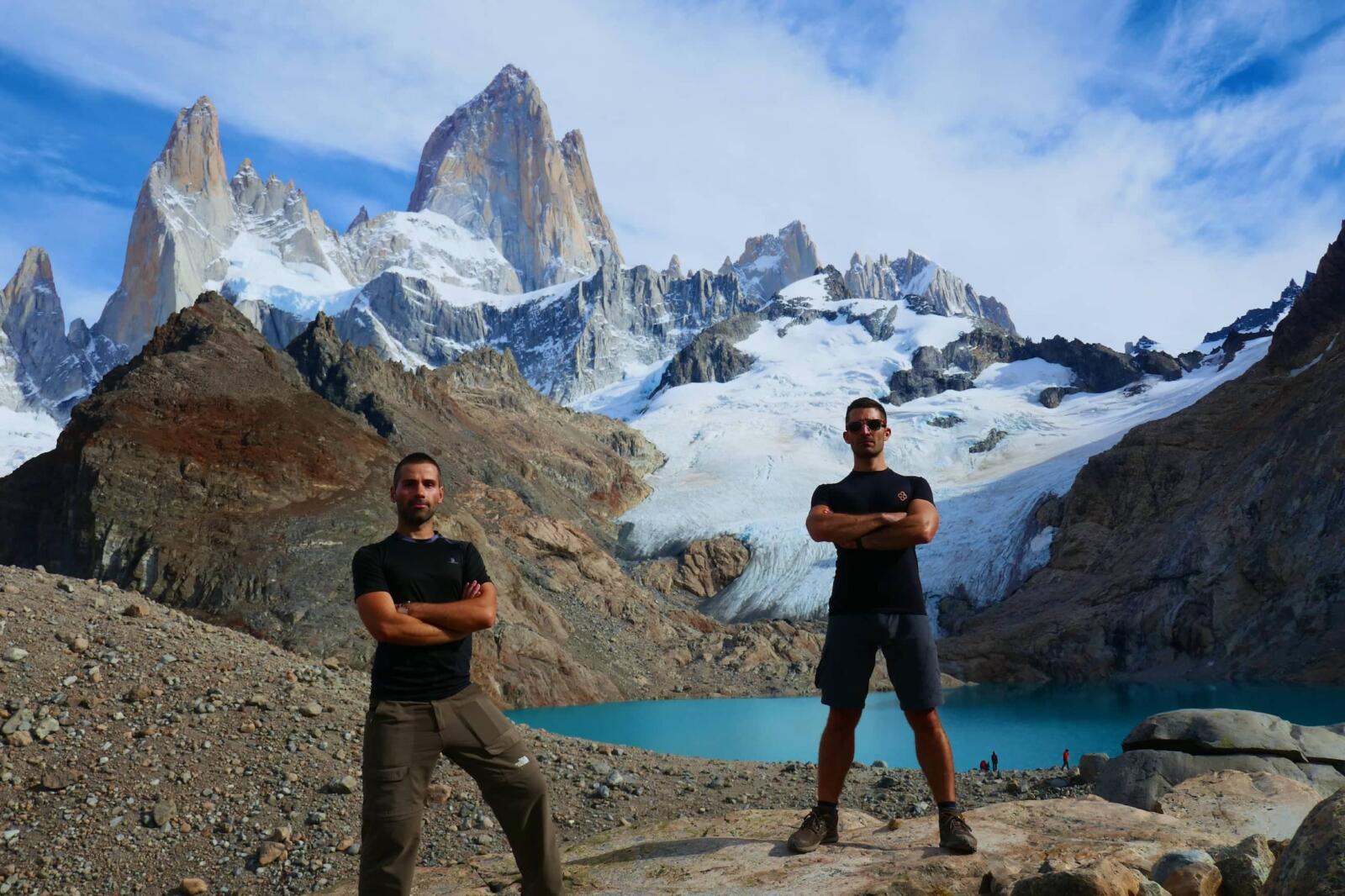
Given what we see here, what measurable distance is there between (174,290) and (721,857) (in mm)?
201370

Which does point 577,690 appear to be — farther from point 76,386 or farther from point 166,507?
point 76,386

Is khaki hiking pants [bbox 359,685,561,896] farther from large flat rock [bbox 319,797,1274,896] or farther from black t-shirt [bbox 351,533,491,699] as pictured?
large flat rock [bbox 319,797,1274,896]

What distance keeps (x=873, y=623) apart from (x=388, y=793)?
276 cm

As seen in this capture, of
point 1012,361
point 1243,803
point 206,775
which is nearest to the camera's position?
point 1243,803

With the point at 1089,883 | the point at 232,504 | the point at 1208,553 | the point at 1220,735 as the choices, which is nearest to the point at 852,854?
the point at 1089,883

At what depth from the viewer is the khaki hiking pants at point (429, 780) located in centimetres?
488

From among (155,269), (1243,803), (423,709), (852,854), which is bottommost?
(1243,803)

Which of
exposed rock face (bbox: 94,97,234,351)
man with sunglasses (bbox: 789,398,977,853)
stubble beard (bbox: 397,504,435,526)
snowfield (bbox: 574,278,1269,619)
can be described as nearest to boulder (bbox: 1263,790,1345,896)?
man with sunglasses (bbox: 789,398,977,853)

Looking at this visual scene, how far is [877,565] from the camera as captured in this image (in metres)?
5.66

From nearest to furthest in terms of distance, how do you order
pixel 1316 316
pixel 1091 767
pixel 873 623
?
pixel 873 623 → pixel 1091 767 → pixel 1316 316

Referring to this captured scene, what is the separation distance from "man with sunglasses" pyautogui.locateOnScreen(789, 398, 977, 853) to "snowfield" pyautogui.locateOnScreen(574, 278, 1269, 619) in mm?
65333

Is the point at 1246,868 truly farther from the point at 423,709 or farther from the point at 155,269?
the point at 155,269

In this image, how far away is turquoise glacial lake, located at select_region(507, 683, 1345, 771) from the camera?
1175 inches

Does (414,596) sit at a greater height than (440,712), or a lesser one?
greater
